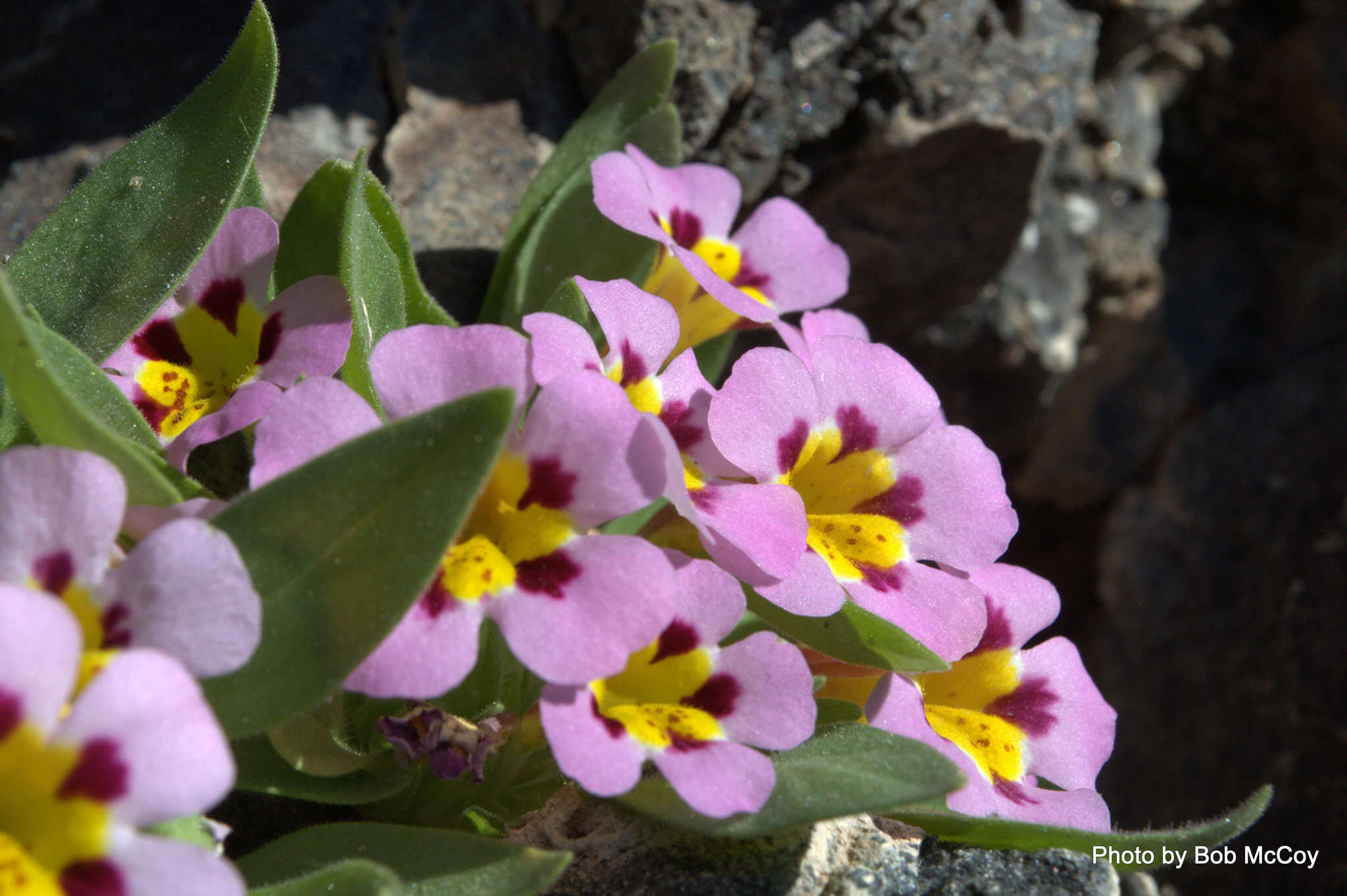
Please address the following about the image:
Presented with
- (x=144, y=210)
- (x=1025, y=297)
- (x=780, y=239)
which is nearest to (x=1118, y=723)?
(x=1025, y=297)

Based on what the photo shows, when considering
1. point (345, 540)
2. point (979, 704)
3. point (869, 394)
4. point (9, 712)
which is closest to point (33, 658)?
point (9, 712)

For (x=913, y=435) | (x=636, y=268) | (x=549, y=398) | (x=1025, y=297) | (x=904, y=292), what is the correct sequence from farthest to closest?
(x=1025, y=297), (x=904, y=292), (x=636, y=268), (x=913, y=435), (x=549, y=398)

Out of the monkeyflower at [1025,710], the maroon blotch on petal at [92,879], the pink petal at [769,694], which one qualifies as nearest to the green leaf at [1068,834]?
the monkeyflower at [1025,710]

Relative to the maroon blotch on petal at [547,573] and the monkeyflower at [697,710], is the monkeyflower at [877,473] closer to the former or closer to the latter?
the monkeyflower at [697,710]

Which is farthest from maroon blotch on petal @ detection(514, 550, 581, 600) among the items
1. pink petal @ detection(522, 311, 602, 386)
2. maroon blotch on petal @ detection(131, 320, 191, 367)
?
maroon blotch on petal @ detection(131, 320, 191, 367)

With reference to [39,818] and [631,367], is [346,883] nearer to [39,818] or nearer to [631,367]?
[39,818]

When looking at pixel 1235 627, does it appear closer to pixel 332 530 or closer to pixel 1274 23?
pixel 1274 23
